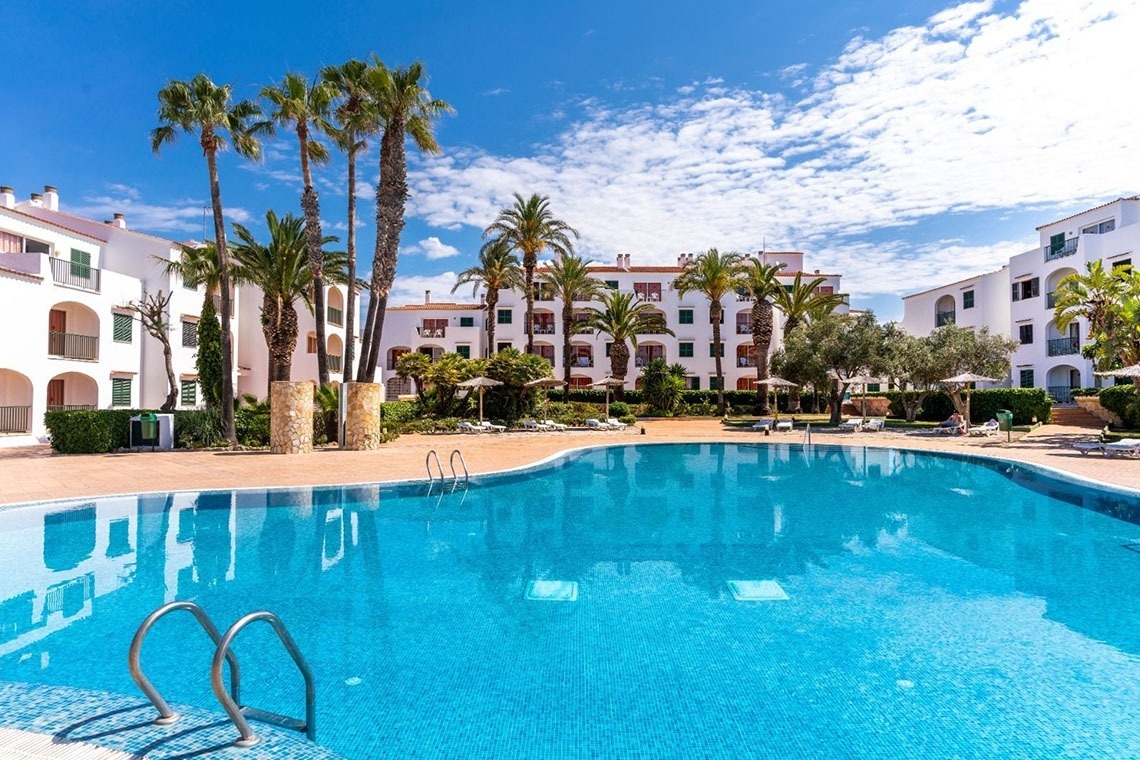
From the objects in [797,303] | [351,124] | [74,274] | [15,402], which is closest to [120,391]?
[15,402]

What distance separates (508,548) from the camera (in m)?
9.48

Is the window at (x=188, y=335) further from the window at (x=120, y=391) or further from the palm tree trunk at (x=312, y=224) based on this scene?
the palm tree trunk at (x=312, y=224)

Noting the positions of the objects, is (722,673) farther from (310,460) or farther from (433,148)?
(433,148)

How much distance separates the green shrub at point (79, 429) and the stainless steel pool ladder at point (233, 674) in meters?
18.7

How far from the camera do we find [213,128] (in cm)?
2077

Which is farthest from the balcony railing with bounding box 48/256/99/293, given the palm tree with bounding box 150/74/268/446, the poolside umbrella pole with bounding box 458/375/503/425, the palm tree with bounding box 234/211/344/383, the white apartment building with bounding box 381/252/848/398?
the white apartment building with bounding box 381/252/848/398

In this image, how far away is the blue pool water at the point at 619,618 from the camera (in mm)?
4570

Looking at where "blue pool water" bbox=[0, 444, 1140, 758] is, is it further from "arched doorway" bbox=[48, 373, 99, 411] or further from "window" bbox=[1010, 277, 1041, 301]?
"window" bbox=[1010, 277, 1041, 301]

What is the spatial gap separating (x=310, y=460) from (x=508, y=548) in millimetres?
10257

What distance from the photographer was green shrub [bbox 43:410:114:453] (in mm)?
19000

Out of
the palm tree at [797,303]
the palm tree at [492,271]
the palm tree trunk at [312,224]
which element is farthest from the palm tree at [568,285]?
the palm tree trunk at [312,224]

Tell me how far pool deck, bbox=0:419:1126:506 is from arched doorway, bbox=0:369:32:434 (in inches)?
108

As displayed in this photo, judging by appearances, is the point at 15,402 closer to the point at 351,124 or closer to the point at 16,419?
the point at 16,419

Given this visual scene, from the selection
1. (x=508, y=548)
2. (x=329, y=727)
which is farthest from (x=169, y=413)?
(x=329, y=727)
